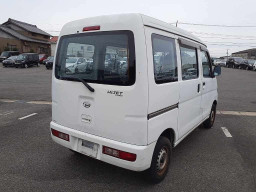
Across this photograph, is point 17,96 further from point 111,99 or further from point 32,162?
point 111,99

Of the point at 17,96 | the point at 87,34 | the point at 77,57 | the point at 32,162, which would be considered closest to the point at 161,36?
the point at 87,34

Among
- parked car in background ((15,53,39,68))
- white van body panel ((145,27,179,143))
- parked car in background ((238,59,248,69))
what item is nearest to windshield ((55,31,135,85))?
white van body panel ((145,27,179,143))

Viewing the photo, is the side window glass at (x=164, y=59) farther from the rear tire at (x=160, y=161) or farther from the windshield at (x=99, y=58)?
the rear tire at (x=160, y=161)

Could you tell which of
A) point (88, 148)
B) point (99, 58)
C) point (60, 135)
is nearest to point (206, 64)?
point (99, 58)

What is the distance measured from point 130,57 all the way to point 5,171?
96.7 inches

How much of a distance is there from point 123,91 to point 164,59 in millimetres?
768

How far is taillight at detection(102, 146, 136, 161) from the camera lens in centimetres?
258

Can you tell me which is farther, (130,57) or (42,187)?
(42,187)

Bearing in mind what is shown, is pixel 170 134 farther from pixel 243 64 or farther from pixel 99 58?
pixel 243 64

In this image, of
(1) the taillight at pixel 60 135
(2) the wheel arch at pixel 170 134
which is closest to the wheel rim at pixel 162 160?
(2) the wheel arch at pixel 170 134

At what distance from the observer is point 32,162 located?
3.56m

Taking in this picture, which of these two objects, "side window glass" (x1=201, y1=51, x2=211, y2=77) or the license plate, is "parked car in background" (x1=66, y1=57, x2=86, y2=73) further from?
"side window glass" (x1=201, y1=51, x2=211, y2=77)

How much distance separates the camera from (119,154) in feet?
8.71

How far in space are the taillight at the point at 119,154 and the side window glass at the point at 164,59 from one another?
35.6 inches
